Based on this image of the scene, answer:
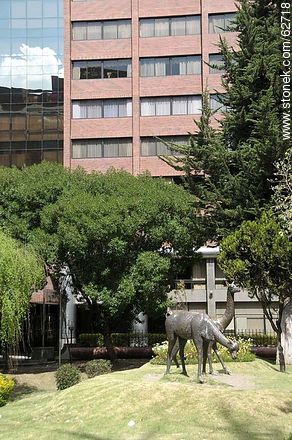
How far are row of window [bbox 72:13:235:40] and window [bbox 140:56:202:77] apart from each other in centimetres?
197

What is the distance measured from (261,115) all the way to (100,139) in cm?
2140

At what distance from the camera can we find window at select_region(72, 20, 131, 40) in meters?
46.3

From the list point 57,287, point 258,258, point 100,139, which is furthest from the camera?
point 100,139

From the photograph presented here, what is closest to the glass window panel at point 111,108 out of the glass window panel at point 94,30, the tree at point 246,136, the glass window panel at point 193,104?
the glass window panel at point 94,30

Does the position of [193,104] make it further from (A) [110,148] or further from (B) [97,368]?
(B) [97,368]

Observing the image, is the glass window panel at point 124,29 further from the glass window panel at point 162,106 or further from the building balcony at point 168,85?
the glass window panel at point 162,106

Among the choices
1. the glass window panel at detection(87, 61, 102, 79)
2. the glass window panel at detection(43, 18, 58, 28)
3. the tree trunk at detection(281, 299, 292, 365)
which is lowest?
the tree trunk at detection(281, 299, 292, 365)

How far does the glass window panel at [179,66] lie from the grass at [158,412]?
102 ft

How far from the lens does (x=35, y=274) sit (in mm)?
22375

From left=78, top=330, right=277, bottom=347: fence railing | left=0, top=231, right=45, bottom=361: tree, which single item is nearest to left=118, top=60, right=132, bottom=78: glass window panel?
left=78, top=330, right=277, bottom=347: fence railing

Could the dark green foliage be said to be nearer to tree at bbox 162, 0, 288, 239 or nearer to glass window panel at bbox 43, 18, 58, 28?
tree at bbox 162, 0, 288, 239

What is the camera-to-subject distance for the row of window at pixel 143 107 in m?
44.8

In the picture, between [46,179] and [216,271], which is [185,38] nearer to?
→ [216,271]

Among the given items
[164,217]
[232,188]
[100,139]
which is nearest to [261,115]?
[232,188]
